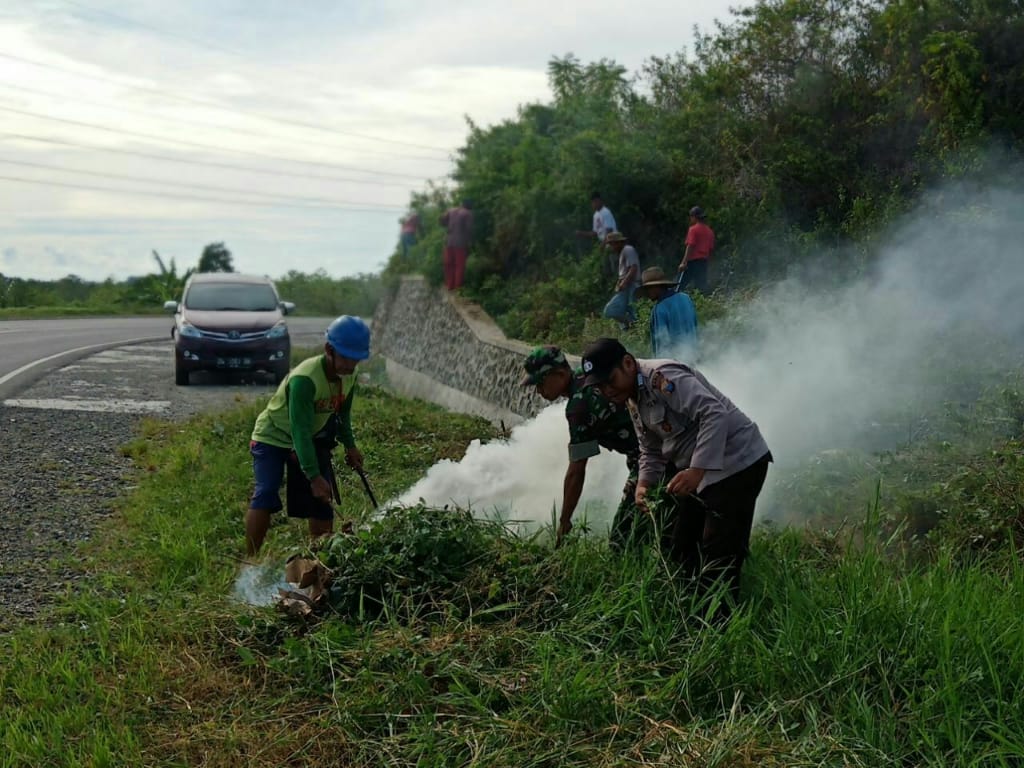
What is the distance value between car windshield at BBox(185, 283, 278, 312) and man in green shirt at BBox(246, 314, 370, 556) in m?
12.7

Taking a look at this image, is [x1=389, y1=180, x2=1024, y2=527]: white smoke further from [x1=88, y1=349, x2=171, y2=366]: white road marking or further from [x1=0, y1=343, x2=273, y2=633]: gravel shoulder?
[x1=88, y1=349, x2=171, y2=366]: white road marking

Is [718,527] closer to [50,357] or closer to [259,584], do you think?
[259,584]

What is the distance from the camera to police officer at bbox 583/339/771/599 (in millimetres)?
4984

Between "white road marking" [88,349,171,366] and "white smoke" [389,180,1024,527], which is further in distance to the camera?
"white road marking" [88,349,171,366]

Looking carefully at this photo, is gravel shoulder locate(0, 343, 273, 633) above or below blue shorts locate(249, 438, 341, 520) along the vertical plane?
below

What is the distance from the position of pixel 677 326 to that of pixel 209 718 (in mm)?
6152

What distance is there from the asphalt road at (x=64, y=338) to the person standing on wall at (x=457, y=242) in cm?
607

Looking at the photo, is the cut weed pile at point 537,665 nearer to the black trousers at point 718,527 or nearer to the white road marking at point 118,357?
the black trousers at point 718,527

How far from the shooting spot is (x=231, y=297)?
764 inches

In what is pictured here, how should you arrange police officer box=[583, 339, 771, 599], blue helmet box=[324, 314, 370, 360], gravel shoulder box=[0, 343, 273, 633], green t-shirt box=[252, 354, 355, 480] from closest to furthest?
police officer box=[583, 339, 771, 599] < blue helmet box=[324, 314, 370, 360] < green t-shirt box=[252, 354, 355, 480] < gravel shoulder box=[0, 343, 273, 633]

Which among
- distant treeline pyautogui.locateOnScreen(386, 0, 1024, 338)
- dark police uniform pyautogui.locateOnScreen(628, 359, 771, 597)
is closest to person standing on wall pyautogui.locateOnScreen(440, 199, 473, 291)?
distant treeline pyautogui.locateOnScreen(386, 0, 1024, 338)

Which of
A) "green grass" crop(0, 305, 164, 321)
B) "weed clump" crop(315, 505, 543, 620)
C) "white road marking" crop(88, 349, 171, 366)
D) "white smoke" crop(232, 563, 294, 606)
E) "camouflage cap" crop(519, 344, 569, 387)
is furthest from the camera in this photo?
"green grass" crop(0, 305, 164, 321)

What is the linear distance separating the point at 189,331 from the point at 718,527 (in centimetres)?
1462

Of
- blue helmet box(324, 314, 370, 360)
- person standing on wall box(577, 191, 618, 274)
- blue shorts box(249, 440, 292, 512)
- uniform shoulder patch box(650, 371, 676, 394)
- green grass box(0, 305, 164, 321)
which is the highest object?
person standing on wall box(577, 191, 618, 274)
